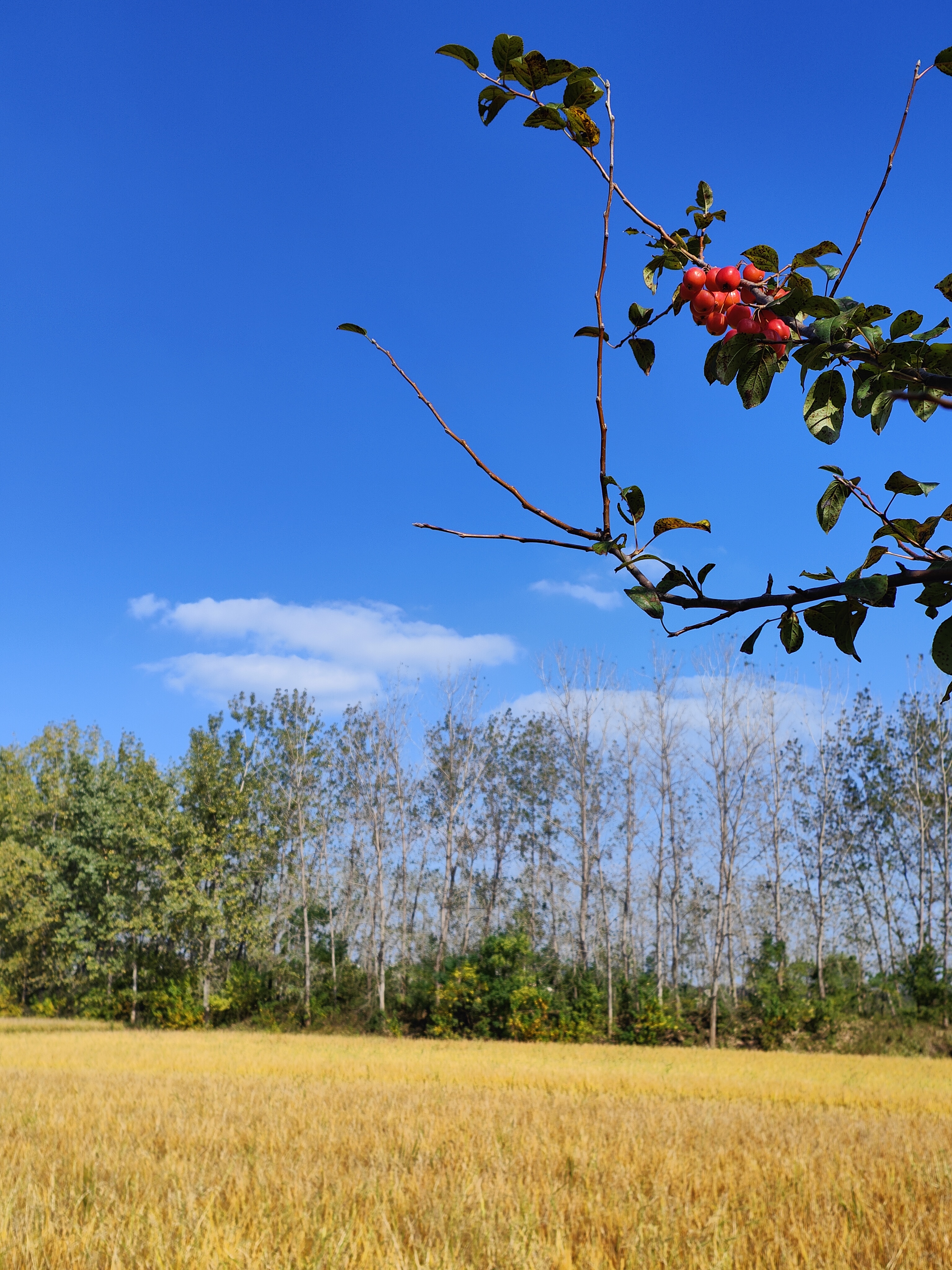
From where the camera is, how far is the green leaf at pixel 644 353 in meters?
1.08

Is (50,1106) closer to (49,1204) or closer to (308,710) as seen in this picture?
(49,1204)

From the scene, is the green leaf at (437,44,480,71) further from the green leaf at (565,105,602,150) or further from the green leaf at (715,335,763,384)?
the green leaf at (715,335,763,384)

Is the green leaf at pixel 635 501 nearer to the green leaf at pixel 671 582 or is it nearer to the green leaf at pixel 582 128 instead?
the green leaf at pixel 671 582

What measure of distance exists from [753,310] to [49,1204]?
510 centimetres

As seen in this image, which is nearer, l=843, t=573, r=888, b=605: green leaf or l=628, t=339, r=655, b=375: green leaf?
l=843, t=573, r=888, b=605: green leaf

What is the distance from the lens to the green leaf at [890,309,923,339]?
39.3 inches

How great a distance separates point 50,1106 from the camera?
744 cm

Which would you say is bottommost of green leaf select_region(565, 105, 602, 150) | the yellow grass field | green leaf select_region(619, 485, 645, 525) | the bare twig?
the yellow grass field

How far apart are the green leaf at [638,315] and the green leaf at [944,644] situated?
1.82 ft

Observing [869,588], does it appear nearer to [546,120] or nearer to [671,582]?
[671,582]

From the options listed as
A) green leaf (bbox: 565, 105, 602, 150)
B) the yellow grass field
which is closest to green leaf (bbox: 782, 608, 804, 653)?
green leaf (bbox: 565, 105, 602, 150)

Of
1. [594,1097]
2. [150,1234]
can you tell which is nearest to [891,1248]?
[150,1234]

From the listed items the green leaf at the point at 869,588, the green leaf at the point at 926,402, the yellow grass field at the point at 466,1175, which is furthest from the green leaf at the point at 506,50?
the yellow grass field at the point at 466,1175

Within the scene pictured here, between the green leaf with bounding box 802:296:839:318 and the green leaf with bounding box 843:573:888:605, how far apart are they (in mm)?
364
